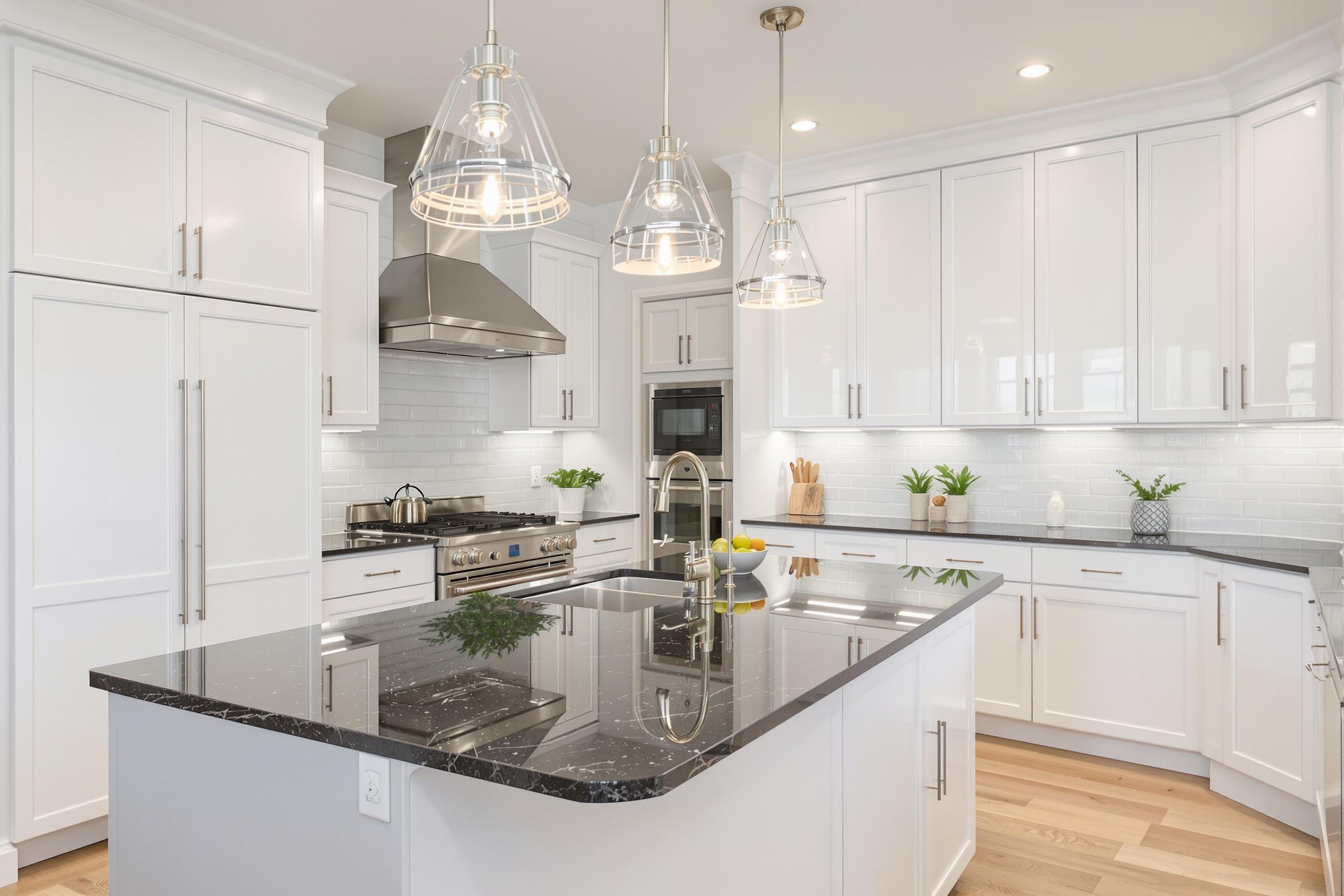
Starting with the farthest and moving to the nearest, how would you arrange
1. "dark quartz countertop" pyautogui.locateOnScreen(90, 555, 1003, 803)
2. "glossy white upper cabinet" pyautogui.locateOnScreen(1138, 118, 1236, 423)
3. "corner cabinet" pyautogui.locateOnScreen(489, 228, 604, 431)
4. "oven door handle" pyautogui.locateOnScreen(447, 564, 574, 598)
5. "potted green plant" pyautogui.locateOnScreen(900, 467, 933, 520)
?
"corner cabinet" pyautogui.locateOnScreen(489, 228, 604, 431) < "potted green plant" pyautogui.locateOnScreen(900, 467, 933, 520) < "oven door handle" pyautogui.locateOnScreen(447, 564, 574, 598) < "glossy white upper cabinet" pyautogui.locateOnScreen(1138, 118, 1236, 423) < "dark quartz countertop" pyautogui.locateOnScreen(90, 555, 1003, 803)

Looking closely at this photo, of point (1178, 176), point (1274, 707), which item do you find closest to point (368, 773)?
point (1274, 707)

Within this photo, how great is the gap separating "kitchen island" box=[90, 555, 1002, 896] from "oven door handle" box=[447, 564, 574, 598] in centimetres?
175

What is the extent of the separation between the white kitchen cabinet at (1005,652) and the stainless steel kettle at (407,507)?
2773 mm

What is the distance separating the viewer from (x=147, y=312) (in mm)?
2988

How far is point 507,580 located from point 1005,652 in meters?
2.35

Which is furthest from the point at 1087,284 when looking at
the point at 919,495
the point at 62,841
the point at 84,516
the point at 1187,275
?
the point at 62,841

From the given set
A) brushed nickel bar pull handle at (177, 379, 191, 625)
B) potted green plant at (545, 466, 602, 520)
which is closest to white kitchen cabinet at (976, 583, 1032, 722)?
potted green plant at (545, 466, 602, 520)

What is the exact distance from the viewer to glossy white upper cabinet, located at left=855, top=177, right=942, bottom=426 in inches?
172

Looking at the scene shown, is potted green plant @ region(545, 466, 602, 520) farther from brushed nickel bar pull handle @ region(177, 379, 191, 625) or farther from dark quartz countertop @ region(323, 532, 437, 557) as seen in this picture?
brushed nickel bar pull handle @ region(177, 379, 191, 625)

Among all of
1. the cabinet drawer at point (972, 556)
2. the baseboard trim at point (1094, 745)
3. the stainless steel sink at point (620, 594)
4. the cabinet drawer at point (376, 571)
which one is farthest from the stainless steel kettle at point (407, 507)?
the baseboard trim at point (1094, 745)

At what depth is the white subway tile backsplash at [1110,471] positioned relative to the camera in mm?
3756

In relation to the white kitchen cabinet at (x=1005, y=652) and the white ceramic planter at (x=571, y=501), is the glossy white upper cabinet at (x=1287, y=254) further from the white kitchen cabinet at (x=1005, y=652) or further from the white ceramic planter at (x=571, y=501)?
the white ceramic planter at (x=571, y=501)

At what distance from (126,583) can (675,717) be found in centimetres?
240

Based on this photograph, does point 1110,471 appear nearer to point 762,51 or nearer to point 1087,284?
point 1087,284
